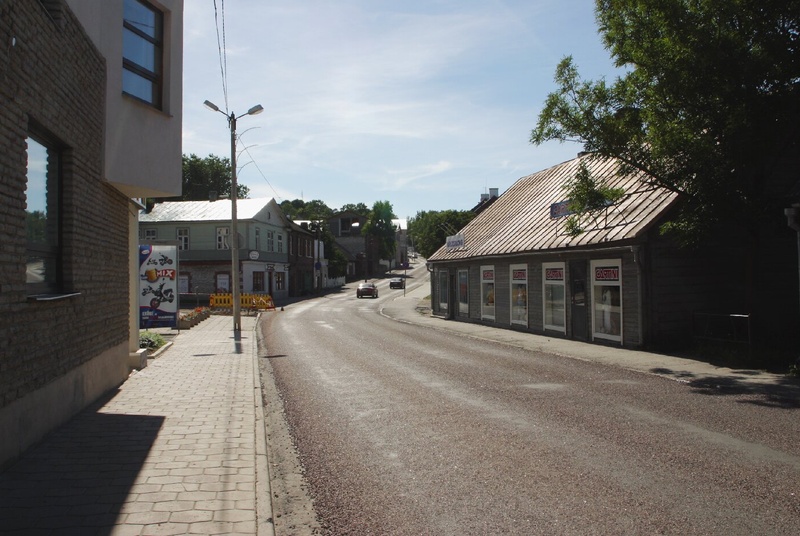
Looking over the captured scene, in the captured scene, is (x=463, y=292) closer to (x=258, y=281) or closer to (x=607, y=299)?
(x=607, y=299)

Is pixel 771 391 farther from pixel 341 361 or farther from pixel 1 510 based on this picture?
pixel 1 510

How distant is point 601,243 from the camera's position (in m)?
16.3

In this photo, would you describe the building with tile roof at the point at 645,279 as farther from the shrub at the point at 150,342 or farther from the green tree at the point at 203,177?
the green tree at the point at 203,177

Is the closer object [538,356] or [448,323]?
[538,356]

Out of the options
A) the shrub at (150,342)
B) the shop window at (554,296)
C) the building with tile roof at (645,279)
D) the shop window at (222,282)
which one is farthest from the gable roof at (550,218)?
the shop window at (222,282)

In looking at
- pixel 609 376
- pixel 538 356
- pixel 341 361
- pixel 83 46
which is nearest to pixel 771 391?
pixel 609 376

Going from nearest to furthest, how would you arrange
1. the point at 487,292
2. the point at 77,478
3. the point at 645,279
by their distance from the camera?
the point at 77,478 < the point at 645,279 < the point at 487,292

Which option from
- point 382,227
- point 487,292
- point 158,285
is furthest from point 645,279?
point 382,227

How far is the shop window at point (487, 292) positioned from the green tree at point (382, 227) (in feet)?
237

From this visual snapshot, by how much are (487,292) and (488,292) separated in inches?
4.4

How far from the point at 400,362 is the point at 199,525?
9617 mm

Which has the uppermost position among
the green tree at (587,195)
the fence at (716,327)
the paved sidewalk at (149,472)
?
the green tree at (587,195)

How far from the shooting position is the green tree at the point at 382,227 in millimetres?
98562

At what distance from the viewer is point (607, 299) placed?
Result: 16844mm
